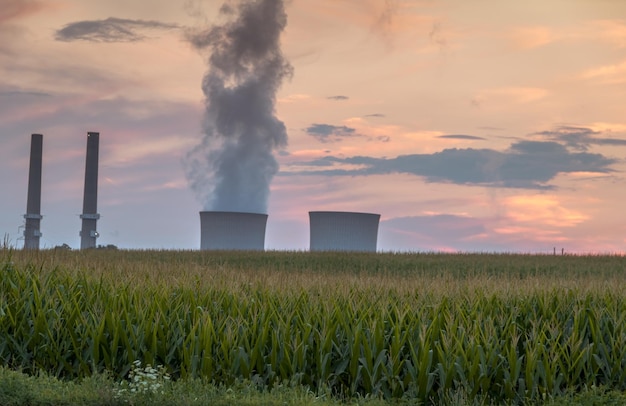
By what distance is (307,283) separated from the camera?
52.8ft

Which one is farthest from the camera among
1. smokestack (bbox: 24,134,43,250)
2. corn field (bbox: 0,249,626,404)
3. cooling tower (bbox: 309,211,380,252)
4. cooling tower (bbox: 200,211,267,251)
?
smokestack (bbox: 24,134,43,250)

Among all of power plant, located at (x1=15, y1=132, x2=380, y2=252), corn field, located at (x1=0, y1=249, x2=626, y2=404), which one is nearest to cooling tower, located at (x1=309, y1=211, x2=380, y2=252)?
power plant, located at (x1=15, y1=132, x2=380, y2=252)

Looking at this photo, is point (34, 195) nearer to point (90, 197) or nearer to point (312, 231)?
point (90, 197)

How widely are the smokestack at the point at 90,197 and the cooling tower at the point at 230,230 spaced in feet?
111

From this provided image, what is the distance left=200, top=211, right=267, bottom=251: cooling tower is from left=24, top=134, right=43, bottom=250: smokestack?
37.9 meters

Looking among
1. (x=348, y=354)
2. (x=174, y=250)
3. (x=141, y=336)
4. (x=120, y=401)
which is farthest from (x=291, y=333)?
(x=174, y=250)

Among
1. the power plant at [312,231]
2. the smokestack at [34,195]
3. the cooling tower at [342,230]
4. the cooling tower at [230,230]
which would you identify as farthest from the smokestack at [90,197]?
the cooling tower at [342,230]

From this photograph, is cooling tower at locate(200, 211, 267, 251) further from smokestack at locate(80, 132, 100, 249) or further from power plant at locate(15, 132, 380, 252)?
smokestack at locate(80, 132, 100, 249)

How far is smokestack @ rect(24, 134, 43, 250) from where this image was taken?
7075cm

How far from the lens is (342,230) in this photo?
1506 inches

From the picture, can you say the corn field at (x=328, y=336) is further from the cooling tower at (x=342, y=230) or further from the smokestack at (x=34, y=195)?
the smokestack at (x=34, y=195)

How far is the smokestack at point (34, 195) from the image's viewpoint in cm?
7075

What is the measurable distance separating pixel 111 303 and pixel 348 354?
453 centimetres

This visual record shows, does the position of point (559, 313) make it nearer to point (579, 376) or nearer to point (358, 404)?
point (579, 376)
